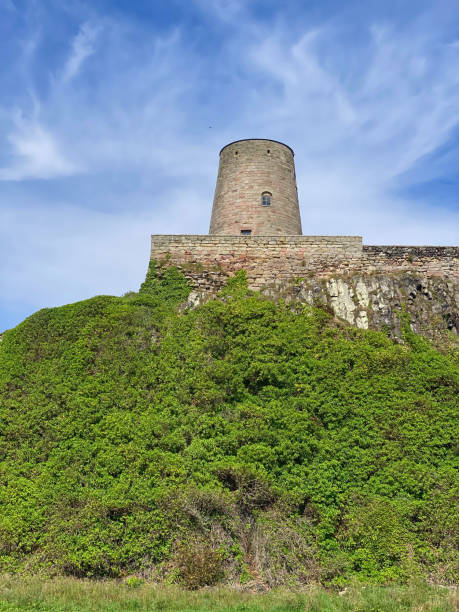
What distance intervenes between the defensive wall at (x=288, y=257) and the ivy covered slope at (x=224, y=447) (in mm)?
2493

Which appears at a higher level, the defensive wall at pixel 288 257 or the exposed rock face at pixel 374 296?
the defensive wall at pixel 288 257

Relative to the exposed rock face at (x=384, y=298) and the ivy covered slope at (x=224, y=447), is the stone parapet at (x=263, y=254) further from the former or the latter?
the ivy covered slope at (x=224, y=447)

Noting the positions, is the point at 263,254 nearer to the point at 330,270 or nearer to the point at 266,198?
the point at 330,270

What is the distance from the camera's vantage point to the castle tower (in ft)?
66.3

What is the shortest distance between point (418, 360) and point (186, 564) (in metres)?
8.11

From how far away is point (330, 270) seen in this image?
17766 mm

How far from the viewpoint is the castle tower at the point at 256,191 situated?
20219 millimetres

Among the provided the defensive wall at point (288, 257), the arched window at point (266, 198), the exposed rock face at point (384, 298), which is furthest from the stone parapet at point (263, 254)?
the arched window at point (266, 198)

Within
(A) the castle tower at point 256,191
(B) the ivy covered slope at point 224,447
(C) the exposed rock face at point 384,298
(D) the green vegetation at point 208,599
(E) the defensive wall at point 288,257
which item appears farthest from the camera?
(A) the castle tower at point 256,191

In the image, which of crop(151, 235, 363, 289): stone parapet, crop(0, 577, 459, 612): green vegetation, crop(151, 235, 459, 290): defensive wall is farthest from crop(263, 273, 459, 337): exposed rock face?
crop(0, 577, 459, 612): green vegetation

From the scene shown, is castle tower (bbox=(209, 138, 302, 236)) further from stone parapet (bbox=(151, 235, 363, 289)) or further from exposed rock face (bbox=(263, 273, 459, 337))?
exposed rock face (bbox=(263, 273, 459, 337))

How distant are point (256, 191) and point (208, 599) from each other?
1552cm

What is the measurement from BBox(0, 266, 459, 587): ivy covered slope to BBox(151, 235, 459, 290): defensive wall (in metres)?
2.49

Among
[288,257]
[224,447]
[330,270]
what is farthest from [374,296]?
[224,447]
